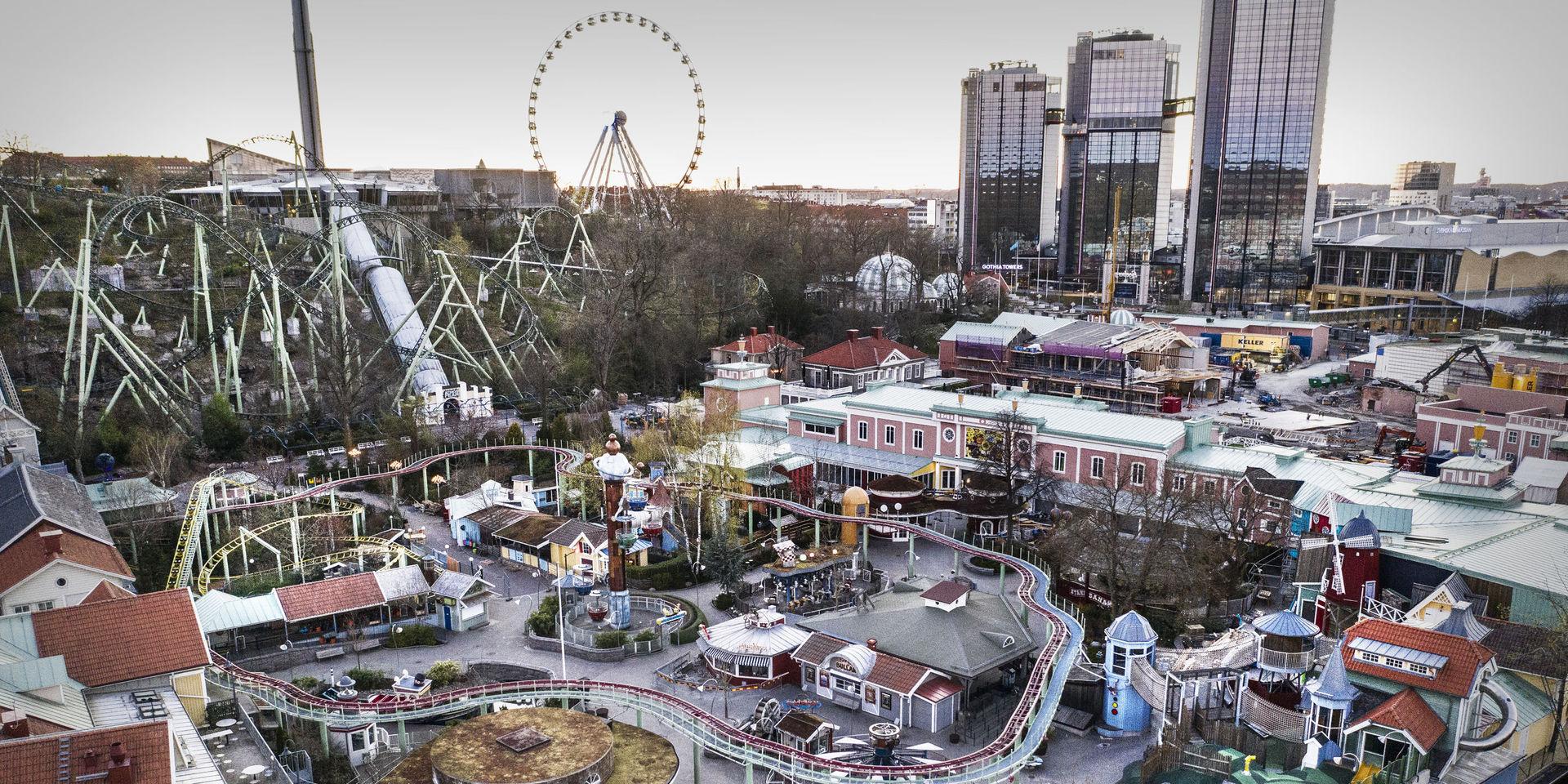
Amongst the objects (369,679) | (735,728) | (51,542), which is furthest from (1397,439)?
(51,542)

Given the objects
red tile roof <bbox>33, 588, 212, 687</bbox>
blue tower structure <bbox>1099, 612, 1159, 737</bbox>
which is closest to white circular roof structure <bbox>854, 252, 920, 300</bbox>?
blue tower structure <bbox>1099, 612, 1159, 737</bbox>

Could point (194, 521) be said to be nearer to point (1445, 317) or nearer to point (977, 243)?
point (1445, 317)

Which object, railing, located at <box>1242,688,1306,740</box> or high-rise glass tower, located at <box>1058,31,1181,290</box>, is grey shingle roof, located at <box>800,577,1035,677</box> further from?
high-rise glass tower, located at <box>1058,31,1181,290</box>

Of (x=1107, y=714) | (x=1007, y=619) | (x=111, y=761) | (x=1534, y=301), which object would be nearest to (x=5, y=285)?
(x=111, y=761)

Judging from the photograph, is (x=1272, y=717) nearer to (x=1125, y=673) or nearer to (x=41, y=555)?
(x=1125, y=673)

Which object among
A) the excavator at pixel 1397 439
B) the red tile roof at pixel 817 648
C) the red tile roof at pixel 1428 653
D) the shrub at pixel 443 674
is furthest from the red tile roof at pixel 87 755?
the excavator at pixel 1397 439
